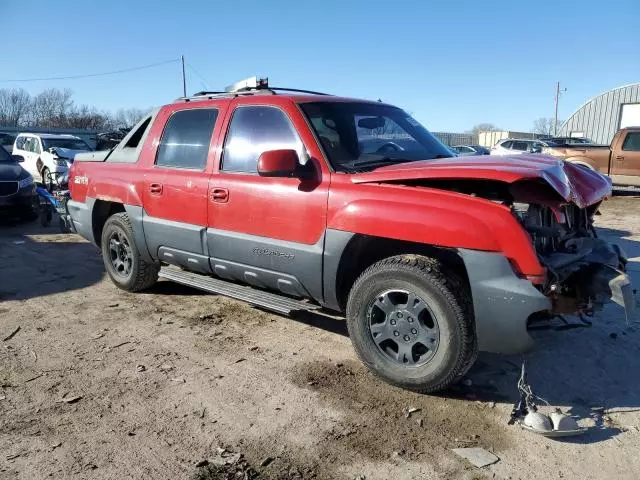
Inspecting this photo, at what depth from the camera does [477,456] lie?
2.81 metres

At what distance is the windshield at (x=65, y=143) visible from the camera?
53.7 ft

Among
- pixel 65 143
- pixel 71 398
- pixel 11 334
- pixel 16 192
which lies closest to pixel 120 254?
pixel 11 334

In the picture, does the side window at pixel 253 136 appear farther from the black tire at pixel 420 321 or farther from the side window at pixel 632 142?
the side window at pixel 632 142

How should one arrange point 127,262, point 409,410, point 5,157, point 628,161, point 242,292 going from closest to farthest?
1. point 409,410
2. point 242,292
3. point 127,262
4. point 5,157
5. point 628,161

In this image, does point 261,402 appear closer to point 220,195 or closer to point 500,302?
point 500,302

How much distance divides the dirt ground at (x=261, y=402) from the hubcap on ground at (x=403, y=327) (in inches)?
10.6

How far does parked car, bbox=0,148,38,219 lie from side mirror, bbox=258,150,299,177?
7961 mm

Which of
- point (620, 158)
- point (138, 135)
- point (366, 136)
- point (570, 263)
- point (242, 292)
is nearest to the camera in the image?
point (570, 263)

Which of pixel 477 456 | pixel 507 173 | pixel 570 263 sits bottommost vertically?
pixel 477 456

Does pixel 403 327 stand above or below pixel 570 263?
below

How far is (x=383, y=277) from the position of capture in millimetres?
→ 3438

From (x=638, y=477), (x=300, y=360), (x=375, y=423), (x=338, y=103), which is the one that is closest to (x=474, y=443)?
(x=375, y=423)

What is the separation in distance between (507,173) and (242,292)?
2.33 m

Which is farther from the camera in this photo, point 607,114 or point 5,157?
point 607,114
